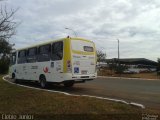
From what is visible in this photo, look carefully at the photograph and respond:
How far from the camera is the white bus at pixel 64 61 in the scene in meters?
18.5

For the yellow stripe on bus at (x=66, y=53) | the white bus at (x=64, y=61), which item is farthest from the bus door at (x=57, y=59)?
the yellow stripe on bus at (x=66, y=53)

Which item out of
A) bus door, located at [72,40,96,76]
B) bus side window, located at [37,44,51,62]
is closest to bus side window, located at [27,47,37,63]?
bus side window, located at [37,44,51,62]

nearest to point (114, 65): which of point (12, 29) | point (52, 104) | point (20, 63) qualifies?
point (20, 63)

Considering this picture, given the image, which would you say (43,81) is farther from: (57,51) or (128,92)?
(128,92)

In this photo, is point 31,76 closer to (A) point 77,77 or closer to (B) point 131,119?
(A) point 77,77

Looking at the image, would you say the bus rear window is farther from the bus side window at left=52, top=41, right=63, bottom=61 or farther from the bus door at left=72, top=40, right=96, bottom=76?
the bus side window at left=52, top=41, right=63, bottom=61

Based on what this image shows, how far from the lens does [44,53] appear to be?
2091 centimetres

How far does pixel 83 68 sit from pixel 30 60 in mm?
5369

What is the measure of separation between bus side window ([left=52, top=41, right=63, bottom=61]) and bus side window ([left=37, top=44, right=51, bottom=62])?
597mm

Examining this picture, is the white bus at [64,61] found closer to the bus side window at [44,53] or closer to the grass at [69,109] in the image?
the bus side window at [44,53]

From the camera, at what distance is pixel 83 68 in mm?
19219

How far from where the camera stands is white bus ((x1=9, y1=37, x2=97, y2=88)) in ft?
60.8

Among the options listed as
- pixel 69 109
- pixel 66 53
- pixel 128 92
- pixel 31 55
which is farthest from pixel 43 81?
pixel 69 109

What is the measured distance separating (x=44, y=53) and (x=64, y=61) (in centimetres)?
280
